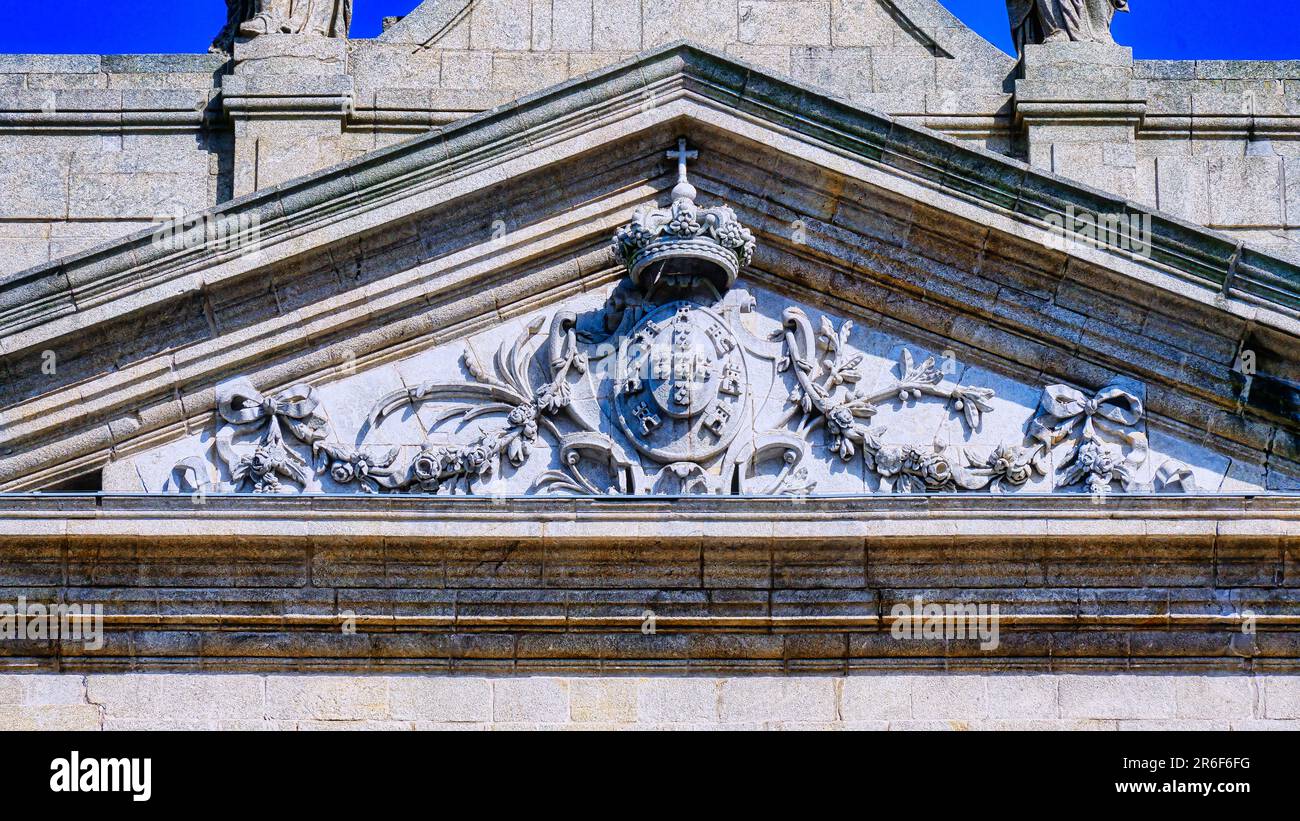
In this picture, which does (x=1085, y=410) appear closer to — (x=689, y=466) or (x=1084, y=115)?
(x=689, y=466)

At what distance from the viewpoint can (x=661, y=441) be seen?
15.6 m

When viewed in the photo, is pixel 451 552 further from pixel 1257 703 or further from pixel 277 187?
pixel 1257 703

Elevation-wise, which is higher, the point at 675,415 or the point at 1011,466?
the point at 675,415

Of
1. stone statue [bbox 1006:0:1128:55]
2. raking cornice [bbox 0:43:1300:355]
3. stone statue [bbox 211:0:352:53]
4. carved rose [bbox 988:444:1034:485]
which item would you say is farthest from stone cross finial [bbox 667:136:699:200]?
stone statue [bbox 211:0:352:53]

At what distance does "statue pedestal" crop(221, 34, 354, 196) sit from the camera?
1761 centimetres

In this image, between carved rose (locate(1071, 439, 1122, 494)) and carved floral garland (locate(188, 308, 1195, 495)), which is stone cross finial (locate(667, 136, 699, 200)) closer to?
carved floral garland (locate(188, 308, 1195, 495))

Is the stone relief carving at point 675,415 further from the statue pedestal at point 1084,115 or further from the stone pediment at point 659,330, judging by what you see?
the statue pedestal at point 1084,115

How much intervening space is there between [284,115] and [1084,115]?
16.3 feet

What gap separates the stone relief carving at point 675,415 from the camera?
1555 centimetres

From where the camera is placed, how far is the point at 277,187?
1562 cm

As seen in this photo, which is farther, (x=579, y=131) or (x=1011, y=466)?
(x=579, y=131)

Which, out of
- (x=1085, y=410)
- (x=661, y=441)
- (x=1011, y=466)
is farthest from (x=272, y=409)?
(x=1085, y=410)
